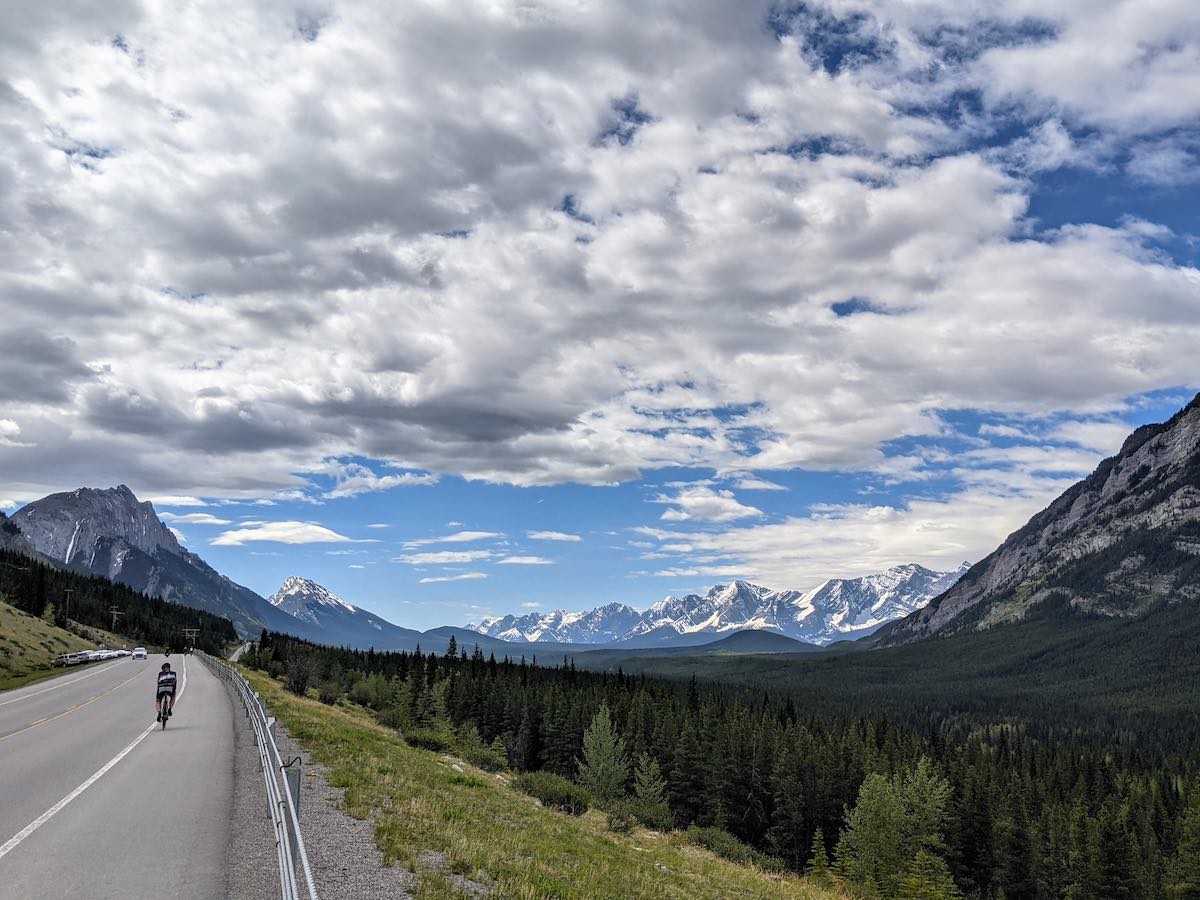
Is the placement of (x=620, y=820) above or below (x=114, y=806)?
below

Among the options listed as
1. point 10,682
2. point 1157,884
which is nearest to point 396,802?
point 10,682

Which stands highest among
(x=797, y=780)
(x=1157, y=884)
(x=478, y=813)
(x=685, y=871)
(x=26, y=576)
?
(x=26, y=576)

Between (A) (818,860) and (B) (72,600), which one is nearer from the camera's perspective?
(A) (818,860)

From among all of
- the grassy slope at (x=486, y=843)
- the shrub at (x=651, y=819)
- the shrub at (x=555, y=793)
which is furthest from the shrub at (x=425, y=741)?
the grassy slope at (x=486, y=843)

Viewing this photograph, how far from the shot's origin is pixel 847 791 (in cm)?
8794

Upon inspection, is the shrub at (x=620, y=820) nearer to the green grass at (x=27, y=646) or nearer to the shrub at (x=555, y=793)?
the shrub at (x=555, y=793)

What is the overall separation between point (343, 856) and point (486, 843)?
4.15 meters

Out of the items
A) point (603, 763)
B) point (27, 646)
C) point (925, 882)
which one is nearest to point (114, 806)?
point (925, 882)

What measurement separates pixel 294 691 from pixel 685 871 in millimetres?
50524

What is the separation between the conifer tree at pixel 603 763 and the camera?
7644 centimetres

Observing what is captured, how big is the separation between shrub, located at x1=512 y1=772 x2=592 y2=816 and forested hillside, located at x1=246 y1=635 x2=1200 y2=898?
23457 mm

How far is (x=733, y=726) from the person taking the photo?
96000mm

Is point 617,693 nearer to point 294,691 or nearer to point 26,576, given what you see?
point 294,691

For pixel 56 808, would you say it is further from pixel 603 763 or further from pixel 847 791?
pixel 847 791
